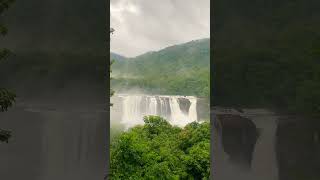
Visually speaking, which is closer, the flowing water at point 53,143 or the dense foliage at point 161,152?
the flowing water at point 53,143

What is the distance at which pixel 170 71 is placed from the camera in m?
26.5

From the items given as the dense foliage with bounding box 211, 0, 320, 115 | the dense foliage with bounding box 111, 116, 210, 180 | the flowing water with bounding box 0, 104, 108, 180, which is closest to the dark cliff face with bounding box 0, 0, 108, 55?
the flowing water with bounding box 0, 104, 108, 180

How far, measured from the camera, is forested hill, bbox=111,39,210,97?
24688 millimetres

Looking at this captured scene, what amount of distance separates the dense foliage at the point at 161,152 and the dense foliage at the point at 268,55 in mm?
5843

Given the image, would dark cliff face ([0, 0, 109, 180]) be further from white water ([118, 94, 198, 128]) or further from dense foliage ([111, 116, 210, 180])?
white water ([118, 94, 198, 128])

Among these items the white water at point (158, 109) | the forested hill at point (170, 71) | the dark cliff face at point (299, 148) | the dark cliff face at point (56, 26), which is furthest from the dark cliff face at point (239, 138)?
the forested hill at point (170, 71)

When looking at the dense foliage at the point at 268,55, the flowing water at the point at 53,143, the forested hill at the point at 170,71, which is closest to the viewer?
the dense foliage at the point at 268,55

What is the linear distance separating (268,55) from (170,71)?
70.5ft

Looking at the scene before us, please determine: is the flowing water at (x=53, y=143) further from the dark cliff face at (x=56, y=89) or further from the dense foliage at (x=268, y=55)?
the dense foliage at (x=268, y=55)

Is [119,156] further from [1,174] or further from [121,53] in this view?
[121,53]

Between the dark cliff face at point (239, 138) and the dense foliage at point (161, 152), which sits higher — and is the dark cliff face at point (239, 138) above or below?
above

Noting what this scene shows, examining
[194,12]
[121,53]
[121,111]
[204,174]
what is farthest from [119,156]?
[194,12]

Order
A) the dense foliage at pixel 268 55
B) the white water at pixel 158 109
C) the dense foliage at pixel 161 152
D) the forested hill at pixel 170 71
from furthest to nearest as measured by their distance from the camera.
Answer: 1. the forested hill at pixel 170 71
2. the white water at pixel 158 109
3. the dense foliage at pixel 161 152
4. the dense foliage at pixel 268 55

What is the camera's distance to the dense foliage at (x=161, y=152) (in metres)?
11.7
